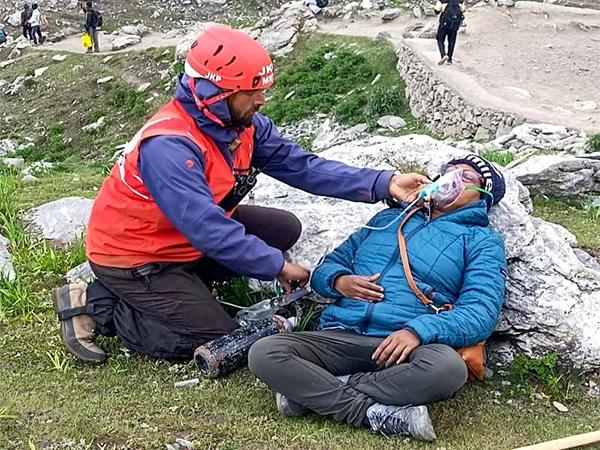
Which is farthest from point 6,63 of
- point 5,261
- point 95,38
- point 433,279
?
point 433,279

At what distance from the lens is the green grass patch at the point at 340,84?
19.1 m

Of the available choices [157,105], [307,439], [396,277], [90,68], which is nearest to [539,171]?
[396,277]

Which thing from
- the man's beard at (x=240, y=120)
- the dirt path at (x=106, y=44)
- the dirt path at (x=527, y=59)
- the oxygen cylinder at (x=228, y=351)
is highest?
the man's beard at (x=240, y=120)

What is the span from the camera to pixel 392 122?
60.3 ft

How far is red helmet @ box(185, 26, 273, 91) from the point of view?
4.40 meters

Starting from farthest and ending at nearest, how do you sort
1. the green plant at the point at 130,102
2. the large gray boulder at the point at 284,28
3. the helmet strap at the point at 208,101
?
the large gray boulder at the point at 284,28, the green plant at the point at 130,102, the helmet strap at the point at 208,101

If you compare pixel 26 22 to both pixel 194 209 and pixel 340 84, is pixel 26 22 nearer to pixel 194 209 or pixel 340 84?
pixel 340 84

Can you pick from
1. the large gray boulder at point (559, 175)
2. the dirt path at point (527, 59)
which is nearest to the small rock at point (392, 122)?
the dirt path at point (527, 59)

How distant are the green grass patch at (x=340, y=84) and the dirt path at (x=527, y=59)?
875 mm

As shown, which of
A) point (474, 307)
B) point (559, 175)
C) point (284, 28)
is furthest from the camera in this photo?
point (284, 28)

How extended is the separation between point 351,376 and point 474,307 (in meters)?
0.71

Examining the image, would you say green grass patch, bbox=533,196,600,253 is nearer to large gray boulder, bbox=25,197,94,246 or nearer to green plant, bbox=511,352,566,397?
green plant, bbox=511,352,566,397

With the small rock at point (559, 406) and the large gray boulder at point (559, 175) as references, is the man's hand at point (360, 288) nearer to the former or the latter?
the small rock at point (559, 406)

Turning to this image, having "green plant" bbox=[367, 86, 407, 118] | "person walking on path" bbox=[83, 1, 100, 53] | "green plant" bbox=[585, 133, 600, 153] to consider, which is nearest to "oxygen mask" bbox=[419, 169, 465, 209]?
"green plant" bbox=[585, 133, 600, 153]
